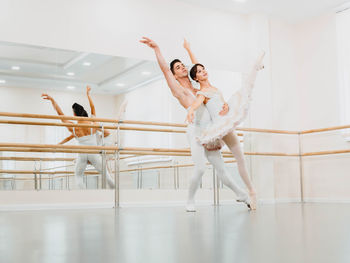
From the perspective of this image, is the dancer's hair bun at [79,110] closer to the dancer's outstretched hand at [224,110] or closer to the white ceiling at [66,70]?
the white ceiling at [66,70]

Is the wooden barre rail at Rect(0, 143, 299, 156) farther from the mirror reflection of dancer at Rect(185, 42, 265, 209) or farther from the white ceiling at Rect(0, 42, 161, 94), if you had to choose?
the mirror reflection of dancer at Rect(185, 42, 265, 209)

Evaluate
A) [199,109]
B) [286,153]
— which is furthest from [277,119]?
[199,109]

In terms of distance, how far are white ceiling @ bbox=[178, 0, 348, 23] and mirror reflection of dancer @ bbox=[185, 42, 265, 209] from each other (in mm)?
2454

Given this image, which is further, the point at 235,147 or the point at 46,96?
the point at 46,96

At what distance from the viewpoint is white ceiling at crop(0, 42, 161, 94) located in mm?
4379

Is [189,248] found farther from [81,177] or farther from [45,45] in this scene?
[45,45]

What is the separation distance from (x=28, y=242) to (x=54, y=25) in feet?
12.2

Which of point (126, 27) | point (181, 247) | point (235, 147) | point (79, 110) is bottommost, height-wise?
point (181, 247)

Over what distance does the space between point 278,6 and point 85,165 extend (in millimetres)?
3288

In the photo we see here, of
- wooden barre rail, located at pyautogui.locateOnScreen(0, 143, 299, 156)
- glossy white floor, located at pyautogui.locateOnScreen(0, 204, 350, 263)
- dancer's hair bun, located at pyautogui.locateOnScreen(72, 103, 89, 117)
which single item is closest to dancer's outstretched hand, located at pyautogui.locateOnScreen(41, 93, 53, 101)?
dancer's hair bun, located at pyautogui.locateOnScreen(72, 103, 89, 117)

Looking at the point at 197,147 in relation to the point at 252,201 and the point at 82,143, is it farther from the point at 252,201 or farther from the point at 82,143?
the point at 82,143

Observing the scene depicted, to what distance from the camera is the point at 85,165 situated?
14.5ft

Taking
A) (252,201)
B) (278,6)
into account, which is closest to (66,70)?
(252,201)

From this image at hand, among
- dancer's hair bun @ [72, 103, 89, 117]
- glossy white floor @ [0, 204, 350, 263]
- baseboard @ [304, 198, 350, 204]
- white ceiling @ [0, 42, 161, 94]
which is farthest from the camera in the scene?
baseboard @ [304, 198, 350, 204]
